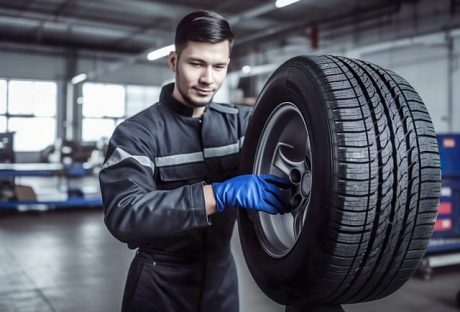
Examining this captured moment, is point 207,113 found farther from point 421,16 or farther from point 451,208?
point 421,16

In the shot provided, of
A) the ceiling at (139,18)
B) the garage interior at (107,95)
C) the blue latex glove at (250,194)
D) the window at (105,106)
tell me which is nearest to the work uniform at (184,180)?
the blue latex glove at (250,194)

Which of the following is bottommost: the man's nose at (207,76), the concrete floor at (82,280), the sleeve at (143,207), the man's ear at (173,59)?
the concrete floor at (82,280)

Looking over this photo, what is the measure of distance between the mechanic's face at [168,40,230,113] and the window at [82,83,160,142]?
525 inches

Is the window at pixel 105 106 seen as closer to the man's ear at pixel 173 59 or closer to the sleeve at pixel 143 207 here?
the man's ear at pixel 173 59

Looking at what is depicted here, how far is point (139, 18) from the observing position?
1081 centimetres

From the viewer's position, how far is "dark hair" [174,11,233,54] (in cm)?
128

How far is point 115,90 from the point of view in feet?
49.4

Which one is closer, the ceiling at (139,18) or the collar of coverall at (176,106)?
the collar of coverall at (176,106)

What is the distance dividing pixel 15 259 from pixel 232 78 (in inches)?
331

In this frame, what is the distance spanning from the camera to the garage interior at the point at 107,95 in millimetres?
4102

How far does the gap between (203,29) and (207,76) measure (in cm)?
13

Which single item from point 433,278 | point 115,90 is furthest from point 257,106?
point 115,90

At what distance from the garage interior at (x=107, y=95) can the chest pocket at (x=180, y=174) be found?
6.63 ft

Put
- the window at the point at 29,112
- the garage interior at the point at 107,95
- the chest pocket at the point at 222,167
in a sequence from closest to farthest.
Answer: the chest pocket at the point at 222,167, the garage interior at the point at 107,95, the window at the point at 29,112
